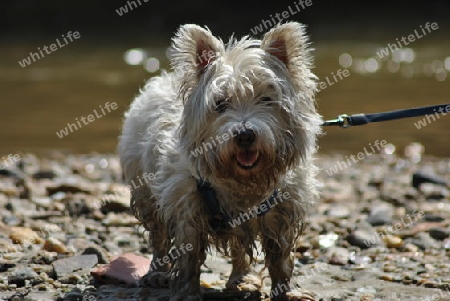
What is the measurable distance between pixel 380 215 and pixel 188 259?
3.29 metres

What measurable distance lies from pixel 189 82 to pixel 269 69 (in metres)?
0.56

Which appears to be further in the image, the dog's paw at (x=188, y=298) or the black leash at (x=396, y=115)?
the black leash at (x=396, y=115)

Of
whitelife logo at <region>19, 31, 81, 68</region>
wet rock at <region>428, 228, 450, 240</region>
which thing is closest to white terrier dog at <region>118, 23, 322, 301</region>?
wet rock at <region>428, 228, 450, 240</region>

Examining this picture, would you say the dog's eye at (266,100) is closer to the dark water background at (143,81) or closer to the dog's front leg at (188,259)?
the dog's front leg at (188,259)

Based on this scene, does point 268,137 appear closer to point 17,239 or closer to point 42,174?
point 17,239

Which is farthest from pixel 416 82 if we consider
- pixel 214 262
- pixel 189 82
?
pixel 189 82

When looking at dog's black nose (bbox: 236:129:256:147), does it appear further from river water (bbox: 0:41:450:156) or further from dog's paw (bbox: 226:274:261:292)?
river water (bbox: 0:41:450:156)

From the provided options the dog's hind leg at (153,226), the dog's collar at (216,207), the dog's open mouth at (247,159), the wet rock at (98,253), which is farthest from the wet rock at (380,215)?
the dog's open mouth at (247,159)

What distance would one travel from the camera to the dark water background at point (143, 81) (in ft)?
46.4

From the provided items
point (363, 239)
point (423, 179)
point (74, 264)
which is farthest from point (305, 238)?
point (423, 179)

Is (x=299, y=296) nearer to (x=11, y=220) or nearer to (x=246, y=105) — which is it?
(x=246, y=105)

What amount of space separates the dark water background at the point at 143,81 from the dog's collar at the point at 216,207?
571 centimetres

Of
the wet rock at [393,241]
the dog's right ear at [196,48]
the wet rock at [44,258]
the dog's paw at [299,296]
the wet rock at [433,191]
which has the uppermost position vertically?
the dog's right ear at [196,48]

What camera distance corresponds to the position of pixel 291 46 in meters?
5.20
